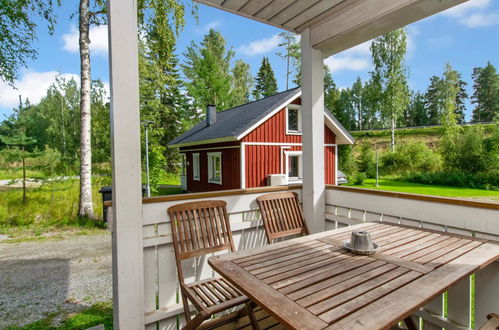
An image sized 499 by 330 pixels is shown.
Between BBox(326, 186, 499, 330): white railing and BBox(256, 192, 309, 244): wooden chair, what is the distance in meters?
0.56

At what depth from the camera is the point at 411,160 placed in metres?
15.0

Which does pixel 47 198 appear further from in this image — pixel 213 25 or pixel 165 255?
pixel 213 25

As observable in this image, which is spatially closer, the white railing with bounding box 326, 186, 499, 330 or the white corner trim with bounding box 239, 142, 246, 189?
the white railing with bounding box 326, 186, 499, 330

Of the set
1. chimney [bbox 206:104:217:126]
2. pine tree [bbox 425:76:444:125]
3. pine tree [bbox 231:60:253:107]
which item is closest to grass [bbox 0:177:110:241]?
chimney [bbox 206:104:217:126]

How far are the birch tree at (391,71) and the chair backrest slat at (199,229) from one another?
1770 centimetres

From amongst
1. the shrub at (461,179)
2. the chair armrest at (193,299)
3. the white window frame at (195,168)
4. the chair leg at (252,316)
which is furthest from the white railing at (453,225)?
the shrub at (461,179)

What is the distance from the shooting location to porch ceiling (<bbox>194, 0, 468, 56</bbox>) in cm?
170

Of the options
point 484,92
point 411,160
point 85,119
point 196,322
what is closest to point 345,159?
point 411,160

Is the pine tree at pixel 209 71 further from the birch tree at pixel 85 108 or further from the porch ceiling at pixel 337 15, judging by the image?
the porch ceiling at pixel 337 15

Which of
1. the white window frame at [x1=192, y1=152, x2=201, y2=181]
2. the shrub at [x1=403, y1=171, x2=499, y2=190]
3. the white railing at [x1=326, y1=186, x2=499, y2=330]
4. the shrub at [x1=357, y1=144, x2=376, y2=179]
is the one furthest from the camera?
the shrub at [x1=357, y1=144, x2=376, y2=179]

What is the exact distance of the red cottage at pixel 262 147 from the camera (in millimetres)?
8812

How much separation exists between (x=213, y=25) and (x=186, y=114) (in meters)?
6.59

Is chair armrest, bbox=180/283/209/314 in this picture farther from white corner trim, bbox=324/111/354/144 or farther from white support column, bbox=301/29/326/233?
white corner trim, bbox=324/111/354/144

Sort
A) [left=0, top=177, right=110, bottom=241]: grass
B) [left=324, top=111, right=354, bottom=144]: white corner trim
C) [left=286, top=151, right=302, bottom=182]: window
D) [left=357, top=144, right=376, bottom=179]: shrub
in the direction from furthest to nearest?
1. [left=357, top=144, right=376, bottom=179]: shrub
2. [left=286, top=151, right=302, bottom=182]: window
3. [left=324, top=111, right=354, bottom=144]: white corner trim
4. [left=0, top=177, right=110, bottom=241]: grass
